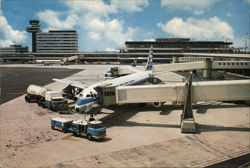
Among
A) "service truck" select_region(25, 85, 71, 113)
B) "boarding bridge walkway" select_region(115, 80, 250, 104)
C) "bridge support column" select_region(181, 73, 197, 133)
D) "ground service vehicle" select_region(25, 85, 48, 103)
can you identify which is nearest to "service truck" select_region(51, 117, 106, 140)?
"boarding bridge walkway" select_region(115, 80, 250, 104)

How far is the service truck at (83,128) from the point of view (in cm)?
3697

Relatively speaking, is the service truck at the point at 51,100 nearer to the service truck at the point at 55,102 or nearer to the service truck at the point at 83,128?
the service truck at the point at 55,102

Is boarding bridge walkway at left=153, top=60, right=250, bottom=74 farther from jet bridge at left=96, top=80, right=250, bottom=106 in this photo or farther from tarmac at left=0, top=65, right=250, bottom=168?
jet bridge at left=96, top=80, right=250, bottom=106

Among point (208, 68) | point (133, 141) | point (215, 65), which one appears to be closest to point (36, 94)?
point (133, 141)

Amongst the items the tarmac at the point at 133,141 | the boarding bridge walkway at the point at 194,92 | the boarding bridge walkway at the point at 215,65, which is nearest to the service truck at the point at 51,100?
the tarmac at the point at 133,141

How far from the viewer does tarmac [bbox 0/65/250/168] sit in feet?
101

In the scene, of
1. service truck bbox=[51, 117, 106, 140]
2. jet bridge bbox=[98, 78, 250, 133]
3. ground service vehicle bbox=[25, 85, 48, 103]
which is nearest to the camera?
service truck bbox=[51, 117, 106, 140]

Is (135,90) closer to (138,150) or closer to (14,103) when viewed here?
(138,150)

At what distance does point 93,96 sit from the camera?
148 ft

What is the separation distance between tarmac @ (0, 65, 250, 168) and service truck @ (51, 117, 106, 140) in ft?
2.59

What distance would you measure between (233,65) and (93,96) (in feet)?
149

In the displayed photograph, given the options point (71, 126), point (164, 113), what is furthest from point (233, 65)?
point (71, 126)

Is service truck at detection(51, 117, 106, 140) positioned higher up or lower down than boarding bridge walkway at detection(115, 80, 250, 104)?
lower down

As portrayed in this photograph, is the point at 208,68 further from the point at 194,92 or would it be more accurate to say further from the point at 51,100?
the point at 51,100
